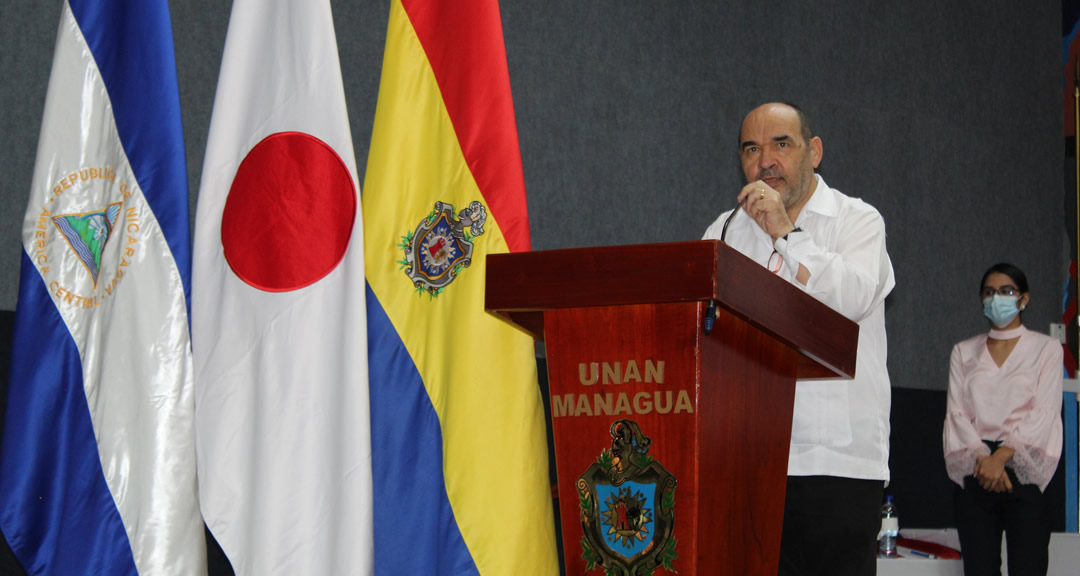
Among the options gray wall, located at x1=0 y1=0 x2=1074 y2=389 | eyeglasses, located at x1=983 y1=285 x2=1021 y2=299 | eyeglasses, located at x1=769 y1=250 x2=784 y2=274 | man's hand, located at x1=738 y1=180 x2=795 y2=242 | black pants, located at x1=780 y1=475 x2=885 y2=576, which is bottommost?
black pants, located at x1=780 y1=475 x2=885 y2=576

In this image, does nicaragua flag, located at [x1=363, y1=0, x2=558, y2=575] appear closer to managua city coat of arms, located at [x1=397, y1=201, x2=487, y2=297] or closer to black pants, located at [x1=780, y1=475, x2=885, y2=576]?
managua city coat of arms, located at [x1=397, y1=201, x2=487, y2=297]

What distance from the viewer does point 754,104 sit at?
415cm

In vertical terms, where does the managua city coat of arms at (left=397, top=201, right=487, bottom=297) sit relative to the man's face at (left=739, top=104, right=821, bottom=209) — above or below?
below

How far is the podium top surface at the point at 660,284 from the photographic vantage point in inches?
47.8

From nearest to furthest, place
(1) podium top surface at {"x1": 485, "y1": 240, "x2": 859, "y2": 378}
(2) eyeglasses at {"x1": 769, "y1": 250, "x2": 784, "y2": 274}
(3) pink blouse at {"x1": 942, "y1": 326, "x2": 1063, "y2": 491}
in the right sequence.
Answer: (1) podium top surface at {"x1": 485, "y1": 240, "x2": 859, "y2": 378}
(2) eyeglasses at {"x1": 769, "y1": 250, "x2": 784, "y2": 274}
(3) pink blouse at {"x1": 942, "y1": 326, "x2": 1063, "y2": 491}

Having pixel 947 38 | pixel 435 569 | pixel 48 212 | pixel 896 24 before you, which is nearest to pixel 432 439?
pixel 435 569

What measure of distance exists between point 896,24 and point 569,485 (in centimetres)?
412

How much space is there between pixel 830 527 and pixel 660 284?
698 mm

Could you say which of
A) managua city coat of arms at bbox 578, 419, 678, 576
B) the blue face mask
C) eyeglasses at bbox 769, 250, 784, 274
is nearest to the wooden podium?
managua city coat of arms at bbox 578, 419, 678, 576

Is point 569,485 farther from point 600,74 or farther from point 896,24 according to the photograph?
point 896,24

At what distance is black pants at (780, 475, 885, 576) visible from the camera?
1669 mm

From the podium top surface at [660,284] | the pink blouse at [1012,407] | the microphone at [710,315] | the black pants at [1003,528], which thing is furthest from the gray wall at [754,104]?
the microphone at [710,315]

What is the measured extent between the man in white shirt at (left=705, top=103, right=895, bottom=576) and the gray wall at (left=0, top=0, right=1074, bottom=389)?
1620 millimetres

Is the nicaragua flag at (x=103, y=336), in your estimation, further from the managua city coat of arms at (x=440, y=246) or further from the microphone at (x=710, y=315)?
the microphone at (x=710, y=315)
